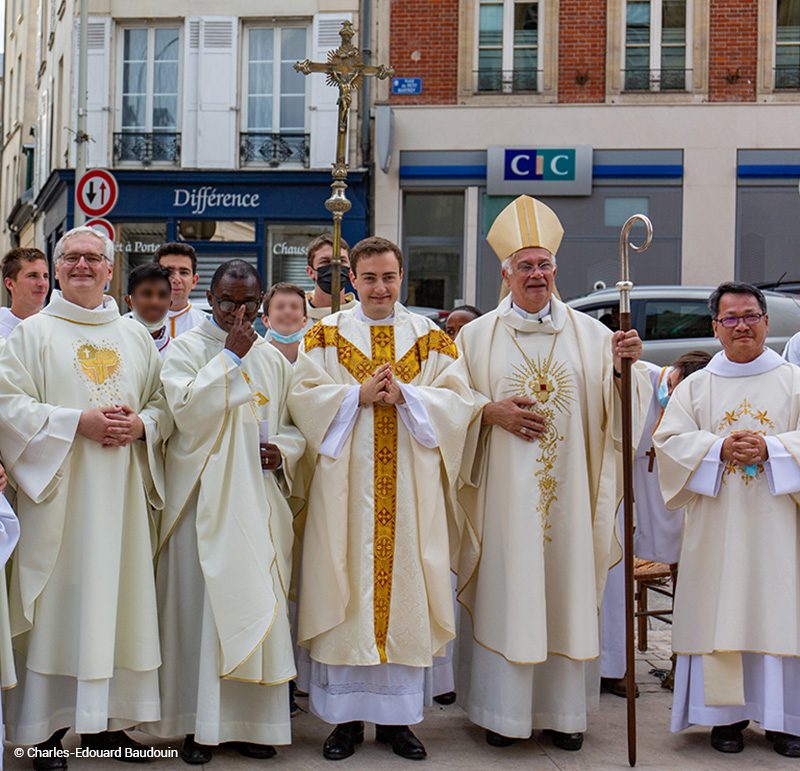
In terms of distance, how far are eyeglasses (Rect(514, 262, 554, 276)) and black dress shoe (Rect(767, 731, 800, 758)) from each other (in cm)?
230

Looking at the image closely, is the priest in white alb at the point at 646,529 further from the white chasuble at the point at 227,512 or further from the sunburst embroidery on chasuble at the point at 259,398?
the sunburst embroidery on chasuble at the point at 259,398

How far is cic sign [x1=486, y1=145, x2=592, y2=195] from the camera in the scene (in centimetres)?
1847

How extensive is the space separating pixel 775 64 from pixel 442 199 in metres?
5.54

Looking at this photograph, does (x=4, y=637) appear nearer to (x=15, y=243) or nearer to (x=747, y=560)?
(x=747, y=560)

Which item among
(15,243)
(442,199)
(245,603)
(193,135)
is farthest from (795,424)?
(15,243)

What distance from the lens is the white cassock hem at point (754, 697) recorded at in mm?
5180

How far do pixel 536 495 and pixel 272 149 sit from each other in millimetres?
14863

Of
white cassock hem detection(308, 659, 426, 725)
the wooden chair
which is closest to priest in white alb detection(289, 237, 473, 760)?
white cassock hem detection(308, 659, 426, 725)

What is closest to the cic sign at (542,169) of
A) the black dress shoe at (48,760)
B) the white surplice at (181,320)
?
the white surplice at (181,320)

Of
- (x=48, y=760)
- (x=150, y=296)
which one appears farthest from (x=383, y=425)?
(x=48, y=760)

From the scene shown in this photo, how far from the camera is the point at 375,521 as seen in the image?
5.21 metres

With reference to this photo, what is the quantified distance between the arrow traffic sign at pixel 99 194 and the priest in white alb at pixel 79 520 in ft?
23.1

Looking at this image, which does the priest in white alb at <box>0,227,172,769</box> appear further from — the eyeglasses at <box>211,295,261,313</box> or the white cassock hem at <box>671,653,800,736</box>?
the white cassock hem at <box>671,653,800,736</box>

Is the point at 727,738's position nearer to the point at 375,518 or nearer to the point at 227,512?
the point at 375,518
